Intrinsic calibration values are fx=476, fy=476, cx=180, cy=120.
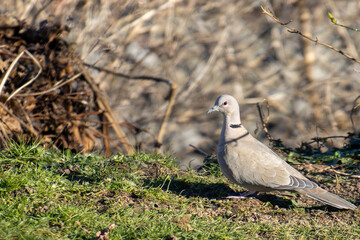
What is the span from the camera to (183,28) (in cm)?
914

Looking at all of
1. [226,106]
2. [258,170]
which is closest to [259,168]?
[258,170]

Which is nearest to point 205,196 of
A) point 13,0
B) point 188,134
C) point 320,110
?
point 13,0

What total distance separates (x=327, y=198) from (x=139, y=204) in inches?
66.3

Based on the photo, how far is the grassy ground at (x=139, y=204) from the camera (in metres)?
3.62

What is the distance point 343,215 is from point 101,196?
221 cm

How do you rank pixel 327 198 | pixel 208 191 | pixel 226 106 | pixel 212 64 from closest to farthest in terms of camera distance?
pixel 327 198 → pixel 208 191 → pixel 226 106 → pixel 212 64

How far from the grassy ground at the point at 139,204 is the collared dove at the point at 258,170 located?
0.20 meters

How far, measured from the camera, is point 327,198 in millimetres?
4273

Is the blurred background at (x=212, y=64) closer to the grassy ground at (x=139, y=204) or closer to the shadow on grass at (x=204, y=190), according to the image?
the grassy ground at (x=139, y=204)

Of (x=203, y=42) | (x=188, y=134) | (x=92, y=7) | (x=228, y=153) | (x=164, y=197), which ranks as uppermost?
(x=92, y=7)

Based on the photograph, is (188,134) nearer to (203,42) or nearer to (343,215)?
(203,42)

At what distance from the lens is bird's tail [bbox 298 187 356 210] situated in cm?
425

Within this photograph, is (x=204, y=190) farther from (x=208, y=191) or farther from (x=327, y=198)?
(x=327, y=198)

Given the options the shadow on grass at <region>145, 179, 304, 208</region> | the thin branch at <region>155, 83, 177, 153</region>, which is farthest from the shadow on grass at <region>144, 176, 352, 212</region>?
the thin branch at <region>155, 83, 177, 153</region>
